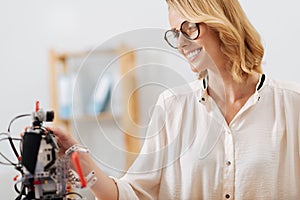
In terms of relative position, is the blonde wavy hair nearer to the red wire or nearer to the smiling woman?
the smiling woman

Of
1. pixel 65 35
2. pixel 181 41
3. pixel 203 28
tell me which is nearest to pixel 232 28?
pixel 203 28

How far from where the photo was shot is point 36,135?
0.86m

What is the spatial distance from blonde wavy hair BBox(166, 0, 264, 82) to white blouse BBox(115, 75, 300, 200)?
8 cm

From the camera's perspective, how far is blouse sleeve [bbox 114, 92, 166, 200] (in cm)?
123

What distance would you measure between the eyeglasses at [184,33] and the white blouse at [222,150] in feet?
0.50

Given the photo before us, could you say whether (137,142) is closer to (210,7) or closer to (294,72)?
(210,7)

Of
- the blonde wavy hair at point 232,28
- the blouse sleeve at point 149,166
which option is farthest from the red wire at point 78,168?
the blonde wavy hair at point 232,28

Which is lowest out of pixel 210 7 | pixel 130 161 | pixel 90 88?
pixel 130 161

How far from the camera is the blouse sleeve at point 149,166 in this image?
1227 mm

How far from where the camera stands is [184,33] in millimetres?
1143

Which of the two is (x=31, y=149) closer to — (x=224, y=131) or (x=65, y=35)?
(x=224, y=131)

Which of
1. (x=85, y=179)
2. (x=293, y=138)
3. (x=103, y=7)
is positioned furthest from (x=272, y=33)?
(x=85, y=179)

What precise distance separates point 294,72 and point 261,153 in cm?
110

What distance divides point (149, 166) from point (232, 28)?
39 centimetres
